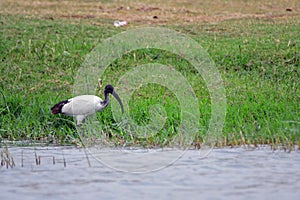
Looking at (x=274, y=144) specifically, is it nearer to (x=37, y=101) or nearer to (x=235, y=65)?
(x=37, y=101)

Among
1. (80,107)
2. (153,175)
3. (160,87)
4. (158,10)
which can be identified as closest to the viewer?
(153,175)

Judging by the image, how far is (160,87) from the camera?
10422mm

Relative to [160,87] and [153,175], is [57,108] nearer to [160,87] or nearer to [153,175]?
[153,175]

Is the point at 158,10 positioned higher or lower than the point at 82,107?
higher

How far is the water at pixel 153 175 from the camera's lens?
5.55 m

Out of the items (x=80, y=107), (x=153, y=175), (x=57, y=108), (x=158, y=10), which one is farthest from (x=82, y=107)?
(x=158, y=10)

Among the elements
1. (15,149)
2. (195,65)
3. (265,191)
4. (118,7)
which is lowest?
(265,191)

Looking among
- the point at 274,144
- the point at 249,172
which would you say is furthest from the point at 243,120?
the point at 249,172

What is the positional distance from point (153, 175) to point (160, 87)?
4.32 meters

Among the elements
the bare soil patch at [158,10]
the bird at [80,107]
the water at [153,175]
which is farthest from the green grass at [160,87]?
the bare soil patch at [158,10]

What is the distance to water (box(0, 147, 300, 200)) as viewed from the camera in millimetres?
5551

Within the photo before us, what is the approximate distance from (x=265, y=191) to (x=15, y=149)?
2991mm

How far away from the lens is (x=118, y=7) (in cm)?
1891

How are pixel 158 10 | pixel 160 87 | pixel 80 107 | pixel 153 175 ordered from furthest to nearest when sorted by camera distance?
1. pixel 158 10
2. pixel 160 87
3. pixel 80 107
4. pixel 153 175
